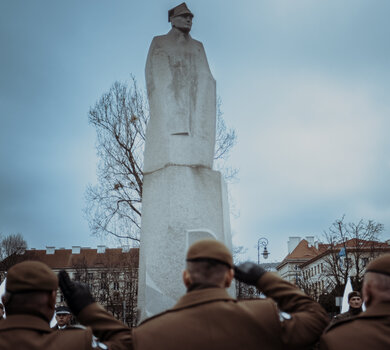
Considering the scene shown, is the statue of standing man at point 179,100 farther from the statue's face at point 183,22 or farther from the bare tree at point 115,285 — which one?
the bare tree at point 115,285

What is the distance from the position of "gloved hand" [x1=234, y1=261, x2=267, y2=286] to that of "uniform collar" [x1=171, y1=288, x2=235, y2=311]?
0.19 m

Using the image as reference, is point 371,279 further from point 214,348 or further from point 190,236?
point 190,236

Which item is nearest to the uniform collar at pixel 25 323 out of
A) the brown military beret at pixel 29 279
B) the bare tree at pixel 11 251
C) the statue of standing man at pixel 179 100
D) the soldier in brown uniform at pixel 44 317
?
the soldier in brown uniform at pixel 44 317

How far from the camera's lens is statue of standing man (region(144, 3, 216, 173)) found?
5395 millimetres

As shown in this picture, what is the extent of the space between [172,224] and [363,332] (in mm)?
3010

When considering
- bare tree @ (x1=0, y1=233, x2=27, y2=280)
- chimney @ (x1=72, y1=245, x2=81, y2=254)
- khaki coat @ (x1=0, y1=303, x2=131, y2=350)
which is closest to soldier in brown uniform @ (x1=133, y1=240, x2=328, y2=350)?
khaki coat @ (x1=0, y1=303, x2=131, y2=350)

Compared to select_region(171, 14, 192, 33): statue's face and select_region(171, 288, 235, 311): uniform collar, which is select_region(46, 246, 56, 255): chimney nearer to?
select_region(171, 14, 192, 33): statue's face

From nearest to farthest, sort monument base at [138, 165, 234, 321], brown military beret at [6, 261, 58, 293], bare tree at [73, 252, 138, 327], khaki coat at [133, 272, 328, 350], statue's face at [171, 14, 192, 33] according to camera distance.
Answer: khaki coat at [133, 272, 328, 350] → brown military beret at [6, 261, 58, 293] → monument base at [138, 165, 234, 321] → statue's face at [171, 14, 192, 33] → bare tree at [73, 252, 138, 327]

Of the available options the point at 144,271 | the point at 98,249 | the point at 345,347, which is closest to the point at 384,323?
the point at 345,347

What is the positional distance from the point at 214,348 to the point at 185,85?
4.05 metres

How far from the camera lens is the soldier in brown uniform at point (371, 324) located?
84.5 inches

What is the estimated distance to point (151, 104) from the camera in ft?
19.0

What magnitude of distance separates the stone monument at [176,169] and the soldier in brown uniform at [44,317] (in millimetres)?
2404

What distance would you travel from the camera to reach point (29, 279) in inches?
88.2
